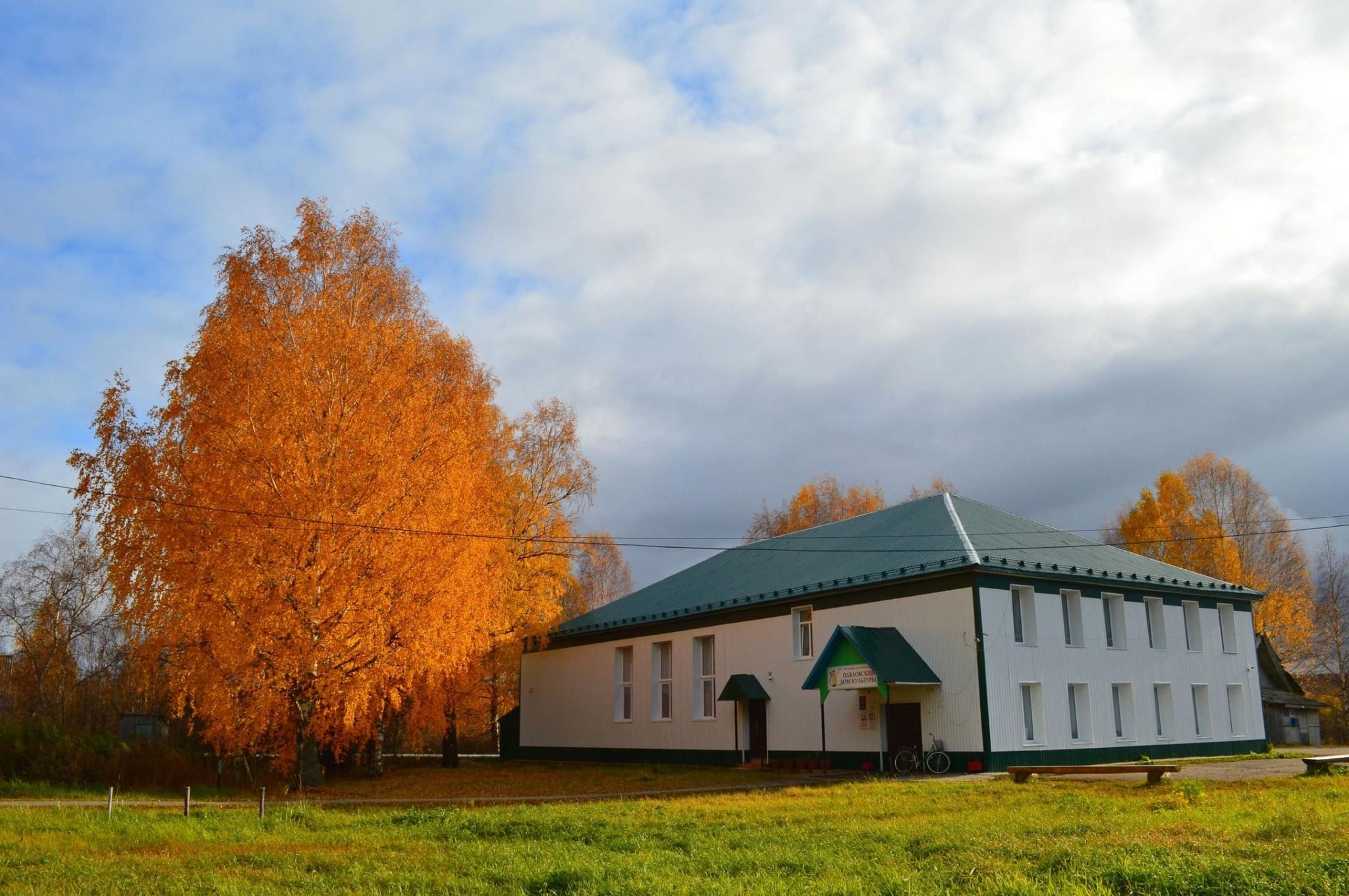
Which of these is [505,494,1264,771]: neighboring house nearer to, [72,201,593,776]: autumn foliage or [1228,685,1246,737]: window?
[1228,685,1246,737]: window

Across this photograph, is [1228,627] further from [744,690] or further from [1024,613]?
[744,690]

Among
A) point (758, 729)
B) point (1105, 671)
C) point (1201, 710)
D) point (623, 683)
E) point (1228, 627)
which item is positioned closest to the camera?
point (1105, 671)

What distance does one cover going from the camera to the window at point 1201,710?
2992cm

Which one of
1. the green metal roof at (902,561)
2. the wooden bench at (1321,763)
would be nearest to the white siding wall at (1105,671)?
the green metal roof at (902,561)

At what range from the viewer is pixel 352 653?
21.2 metres

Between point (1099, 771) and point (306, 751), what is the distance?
1675 cm

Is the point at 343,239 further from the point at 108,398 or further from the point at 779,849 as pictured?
the point at 779,849

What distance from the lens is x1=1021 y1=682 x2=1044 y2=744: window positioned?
25.5 metres

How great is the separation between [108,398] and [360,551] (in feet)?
21.3

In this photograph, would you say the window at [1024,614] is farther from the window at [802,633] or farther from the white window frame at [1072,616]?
the window at [802,633]

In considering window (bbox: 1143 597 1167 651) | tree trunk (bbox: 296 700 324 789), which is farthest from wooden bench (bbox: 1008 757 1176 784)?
tree trunk (bbox: 296 700 324 789)

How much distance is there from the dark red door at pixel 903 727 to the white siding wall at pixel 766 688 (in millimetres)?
241

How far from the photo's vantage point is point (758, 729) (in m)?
30.5

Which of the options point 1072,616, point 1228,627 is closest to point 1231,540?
point 1228,627
